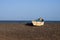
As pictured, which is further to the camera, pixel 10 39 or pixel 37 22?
pixel 37 22

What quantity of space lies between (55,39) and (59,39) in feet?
1.53

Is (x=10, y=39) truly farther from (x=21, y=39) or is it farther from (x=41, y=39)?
(x=41, y=39)

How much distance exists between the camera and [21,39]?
2459cm

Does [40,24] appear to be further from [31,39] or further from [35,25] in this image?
[31,39]

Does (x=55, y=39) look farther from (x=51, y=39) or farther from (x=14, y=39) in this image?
(x=14, y=39)

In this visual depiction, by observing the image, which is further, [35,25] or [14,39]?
[35,25]

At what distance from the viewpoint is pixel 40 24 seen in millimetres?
49938

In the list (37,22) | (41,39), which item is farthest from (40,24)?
(41,39)

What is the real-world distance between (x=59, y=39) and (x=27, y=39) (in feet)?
12.3

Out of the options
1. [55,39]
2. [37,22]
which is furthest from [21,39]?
[37,22]

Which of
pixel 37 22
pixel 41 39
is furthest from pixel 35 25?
pixel 41 39

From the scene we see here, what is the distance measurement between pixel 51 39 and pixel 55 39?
472 millimetres

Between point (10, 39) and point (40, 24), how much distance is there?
85.5ft

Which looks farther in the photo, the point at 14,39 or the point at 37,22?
the point at 37,22
